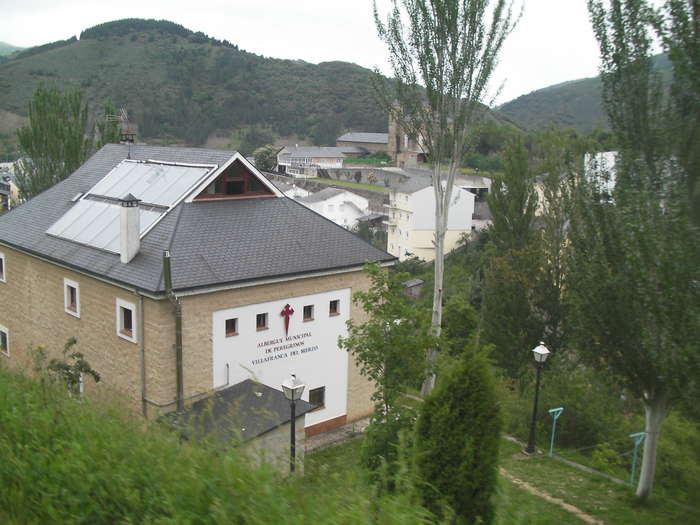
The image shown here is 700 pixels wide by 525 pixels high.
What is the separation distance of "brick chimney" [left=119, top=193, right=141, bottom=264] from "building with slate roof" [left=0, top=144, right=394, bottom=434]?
3 cm

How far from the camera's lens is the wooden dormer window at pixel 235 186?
1648 cm

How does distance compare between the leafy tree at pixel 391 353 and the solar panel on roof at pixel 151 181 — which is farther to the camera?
the solar panel on roof at pixel 151 181

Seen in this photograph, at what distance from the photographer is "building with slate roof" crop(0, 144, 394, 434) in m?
14.0

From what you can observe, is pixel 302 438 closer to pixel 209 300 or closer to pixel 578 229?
pixel 209 300

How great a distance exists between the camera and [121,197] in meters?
17.7

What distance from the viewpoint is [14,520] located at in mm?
4109

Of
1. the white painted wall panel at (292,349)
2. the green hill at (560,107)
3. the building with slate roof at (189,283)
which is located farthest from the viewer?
the green hill at (560,107)

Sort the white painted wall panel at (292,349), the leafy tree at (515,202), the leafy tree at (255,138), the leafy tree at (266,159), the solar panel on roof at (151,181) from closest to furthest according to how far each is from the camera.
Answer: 1. the white painted wall panel at (292,349)
2. the solar panel on roof at (151,181)
3. the leafy tree at (515,202)
4. the leafy tree at (266,159)
5. the leafy tree at (255,138)

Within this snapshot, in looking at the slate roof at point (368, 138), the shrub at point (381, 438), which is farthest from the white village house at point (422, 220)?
the slate roof at point (368, 138)

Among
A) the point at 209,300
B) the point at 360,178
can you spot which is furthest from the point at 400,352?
the point at 360,178

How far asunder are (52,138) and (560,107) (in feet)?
434

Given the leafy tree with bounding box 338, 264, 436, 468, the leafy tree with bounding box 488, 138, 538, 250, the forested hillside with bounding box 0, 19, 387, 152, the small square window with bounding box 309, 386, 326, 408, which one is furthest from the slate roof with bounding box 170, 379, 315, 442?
the forested hillside with bounding box 0, 19, 387, 152

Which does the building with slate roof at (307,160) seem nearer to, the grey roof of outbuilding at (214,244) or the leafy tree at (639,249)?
the grey roof of outbuilding at (214,244)

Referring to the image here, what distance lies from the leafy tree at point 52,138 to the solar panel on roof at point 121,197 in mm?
12567
